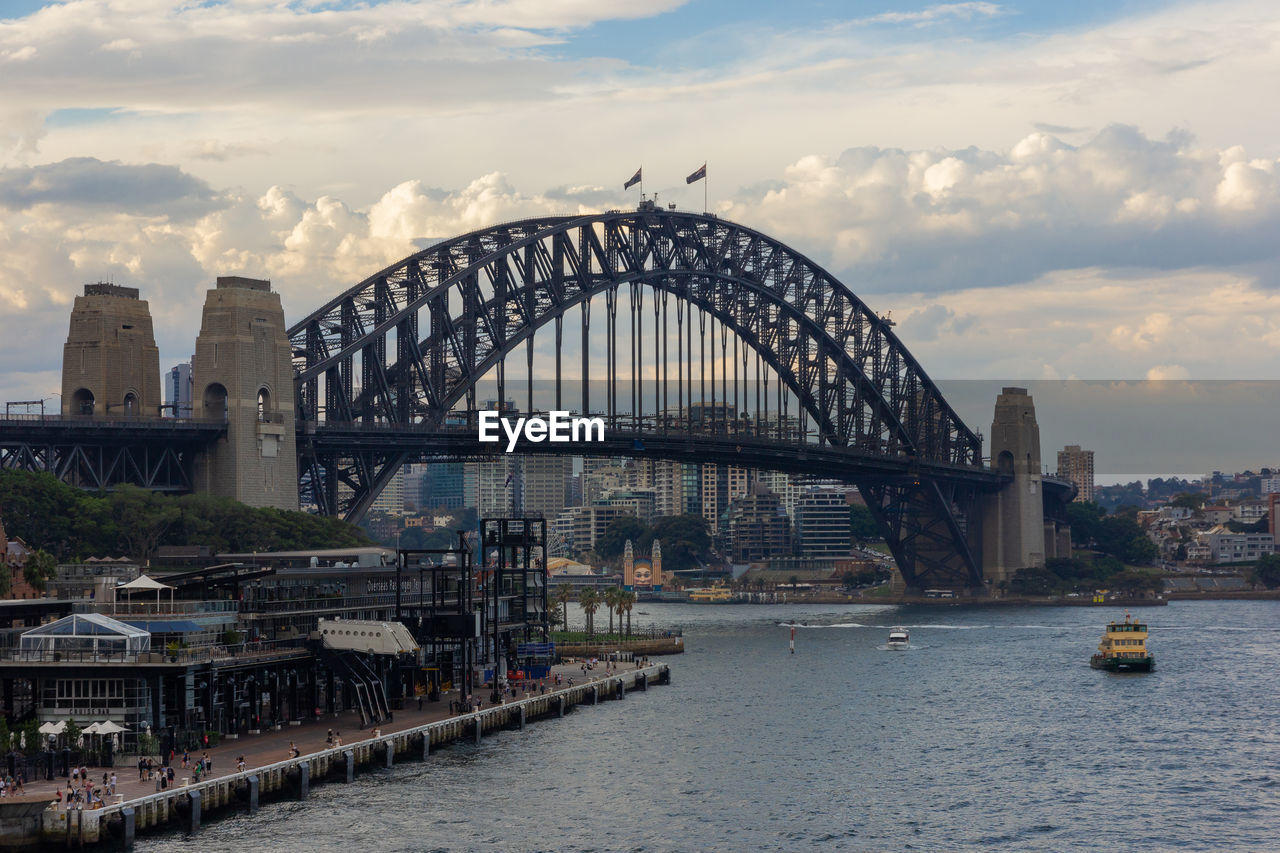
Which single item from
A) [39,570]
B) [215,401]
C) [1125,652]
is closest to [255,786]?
[39,570]

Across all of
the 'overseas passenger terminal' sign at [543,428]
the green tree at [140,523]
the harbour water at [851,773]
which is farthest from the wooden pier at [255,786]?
the 'overseas passenger terminal' sign at [543,428]

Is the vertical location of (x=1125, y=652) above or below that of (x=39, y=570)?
below

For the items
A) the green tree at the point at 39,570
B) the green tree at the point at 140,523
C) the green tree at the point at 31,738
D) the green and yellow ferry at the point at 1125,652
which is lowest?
the green and yellow ferry at the point at 1125,652

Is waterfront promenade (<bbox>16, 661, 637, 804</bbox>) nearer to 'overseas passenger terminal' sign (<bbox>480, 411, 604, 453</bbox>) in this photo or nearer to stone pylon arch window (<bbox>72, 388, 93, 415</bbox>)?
stone pylon arch window (<bbox>72, 388, 93, 415</bbox>)

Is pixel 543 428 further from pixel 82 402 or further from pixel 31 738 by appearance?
pixel 31 738

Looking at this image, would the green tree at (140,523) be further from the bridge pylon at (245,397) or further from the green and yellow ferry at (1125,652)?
the green and yellow ferry at (1125,652)

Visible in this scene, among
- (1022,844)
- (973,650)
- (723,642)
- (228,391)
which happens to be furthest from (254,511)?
(1022,844)
